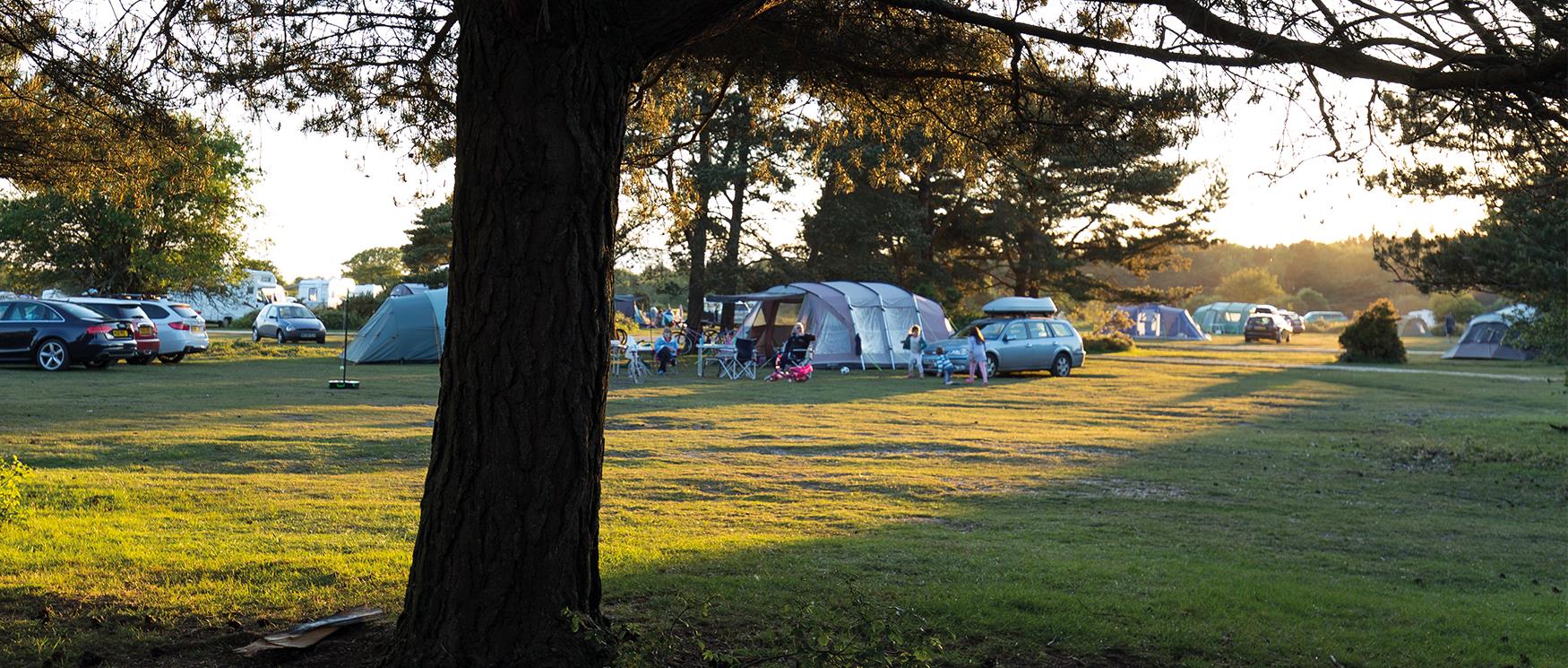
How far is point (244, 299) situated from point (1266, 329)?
160 ft

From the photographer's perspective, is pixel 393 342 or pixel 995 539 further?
pixel 393 342

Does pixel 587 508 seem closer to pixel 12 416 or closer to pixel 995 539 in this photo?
pixel 995 539

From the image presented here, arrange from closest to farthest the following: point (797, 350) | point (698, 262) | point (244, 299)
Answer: point (797, 350)
point (698, 262)
point (244, 299)

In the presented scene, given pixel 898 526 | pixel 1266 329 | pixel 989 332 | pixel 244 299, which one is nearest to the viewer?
pixel 898 526

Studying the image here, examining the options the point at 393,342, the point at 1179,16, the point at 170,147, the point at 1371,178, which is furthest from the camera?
the point at 393,342

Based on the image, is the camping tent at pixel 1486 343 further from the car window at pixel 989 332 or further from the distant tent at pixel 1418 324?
the distant tent at pixel 1418 324

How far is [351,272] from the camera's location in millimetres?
78562

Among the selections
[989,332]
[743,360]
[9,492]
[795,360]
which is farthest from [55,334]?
[989,332]

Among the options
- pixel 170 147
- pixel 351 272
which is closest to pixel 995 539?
pixel 170 147

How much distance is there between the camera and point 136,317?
23.7 meters

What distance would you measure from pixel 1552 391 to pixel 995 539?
813 inches

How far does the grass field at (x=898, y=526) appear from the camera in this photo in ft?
15.5

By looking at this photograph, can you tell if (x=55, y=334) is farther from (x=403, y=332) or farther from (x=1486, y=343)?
(x=1486, y=343)

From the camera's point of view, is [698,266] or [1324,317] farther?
[1324,317]
